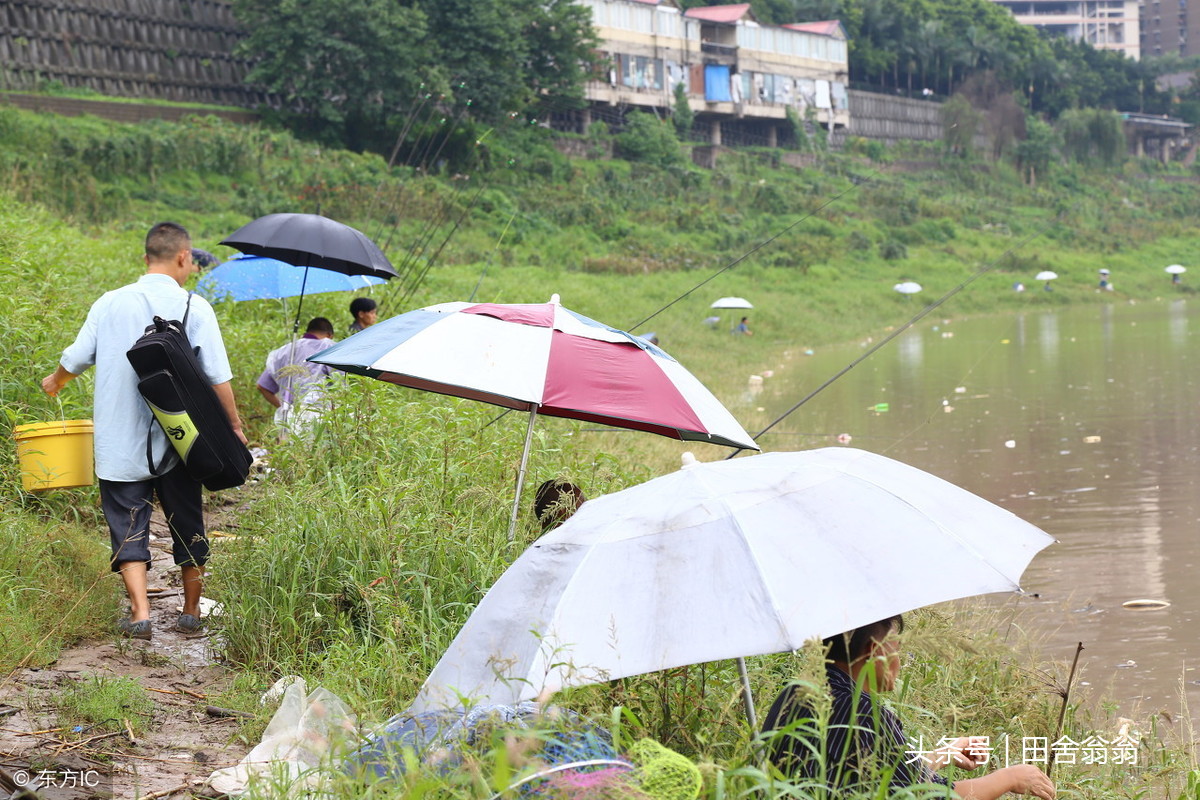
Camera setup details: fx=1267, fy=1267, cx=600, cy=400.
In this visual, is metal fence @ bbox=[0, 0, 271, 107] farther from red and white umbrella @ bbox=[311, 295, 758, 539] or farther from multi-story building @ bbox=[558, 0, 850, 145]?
red and white umbrella @ bbox=[311, 295, 758, 539]

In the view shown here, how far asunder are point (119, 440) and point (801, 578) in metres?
2.82

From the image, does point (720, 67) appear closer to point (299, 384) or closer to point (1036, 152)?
point (1036, 152)

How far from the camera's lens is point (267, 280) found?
822cm

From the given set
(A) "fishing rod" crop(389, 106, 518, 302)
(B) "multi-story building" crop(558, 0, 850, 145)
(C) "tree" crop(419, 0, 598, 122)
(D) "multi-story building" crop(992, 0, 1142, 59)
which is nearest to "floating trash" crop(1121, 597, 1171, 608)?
(A) "fishing rod" crop(389, 106, 518, 302)

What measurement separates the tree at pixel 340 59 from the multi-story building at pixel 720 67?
29.9ft

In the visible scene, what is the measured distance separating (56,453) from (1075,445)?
9.05 m

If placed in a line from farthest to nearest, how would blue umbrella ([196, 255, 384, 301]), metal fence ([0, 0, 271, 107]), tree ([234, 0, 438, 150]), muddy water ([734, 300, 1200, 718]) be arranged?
1. tree ([234, 0, 438, 150])
2. metal fence ([0, 0, 271, 107])
3. blue umbrella ([196, 255, 384, 301])
4. muddy water ([734, 300, 1200, 718])

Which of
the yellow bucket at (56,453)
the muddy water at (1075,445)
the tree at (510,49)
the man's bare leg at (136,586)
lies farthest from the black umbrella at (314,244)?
the tree at (510,49)

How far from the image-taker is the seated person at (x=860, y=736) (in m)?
2.57

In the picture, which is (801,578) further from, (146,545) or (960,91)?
(960,91)

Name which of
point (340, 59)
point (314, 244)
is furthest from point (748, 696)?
point (340, 59)

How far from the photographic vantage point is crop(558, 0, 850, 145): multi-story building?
139 ft

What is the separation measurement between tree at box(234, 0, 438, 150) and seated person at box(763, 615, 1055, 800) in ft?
91.8

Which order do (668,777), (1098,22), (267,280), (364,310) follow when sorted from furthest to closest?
(1098,22), (267,280), (364,310), (668,777)
